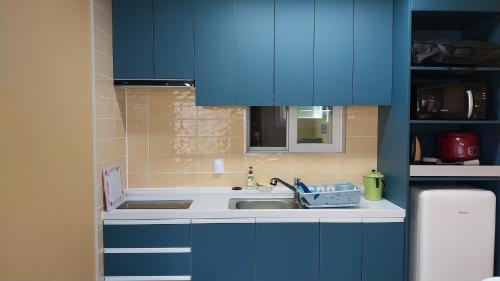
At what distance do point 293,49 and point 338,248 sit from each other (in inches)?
57.0

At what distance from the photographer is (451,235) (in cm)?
229

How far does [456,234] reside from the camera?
7.50ft

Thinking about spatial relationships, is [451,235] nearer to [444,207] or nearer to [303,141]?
[444,207]

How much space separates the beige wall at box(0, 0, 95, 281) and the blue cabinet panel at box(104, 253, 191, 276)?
15 centimetres

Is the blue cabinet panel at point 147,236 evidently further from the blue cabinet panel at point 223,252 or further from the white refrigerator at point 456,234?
the white refrigerator at point 456,234

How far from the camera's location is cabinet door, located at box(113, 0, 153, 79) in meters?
2.47

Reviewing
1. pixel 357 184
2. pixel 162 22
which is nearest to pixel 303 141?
pixel 357 184

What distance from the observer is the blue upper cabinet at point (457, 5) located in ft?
7.60

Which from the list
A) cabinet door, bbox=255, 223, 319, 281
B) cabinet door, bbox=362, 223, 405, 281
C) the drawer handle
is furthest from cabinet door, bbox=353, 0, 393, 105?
the drawer handle

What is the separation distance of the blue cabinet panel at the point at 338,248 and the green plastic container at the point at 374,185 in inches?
15.0

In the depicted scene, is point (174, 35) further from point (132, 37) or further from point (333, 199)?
point (333, 199)

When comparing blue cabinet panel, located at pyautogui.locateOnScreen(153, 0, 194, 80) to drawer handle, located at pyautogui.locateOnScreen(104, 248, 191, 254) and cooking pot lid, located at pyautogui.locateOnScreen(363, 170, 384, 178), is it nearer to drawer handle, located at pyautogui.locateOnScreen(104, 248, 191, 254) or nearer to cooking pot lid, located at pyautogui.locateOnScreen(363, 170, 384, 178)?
drawer handle, located at pyautogui.locateOnScreen(104, 248, 191, 254)

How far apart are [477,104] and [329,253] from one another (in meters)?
1.45

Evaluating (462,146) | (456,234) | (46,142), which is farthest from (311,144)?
(46,142)
